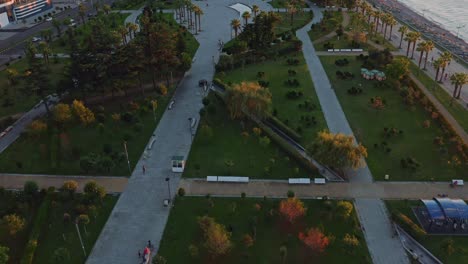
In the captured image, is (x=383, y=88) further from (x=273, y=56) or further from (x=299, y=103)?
(x=273, y=56)

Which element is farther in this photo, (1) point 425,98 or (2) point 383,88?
(2) point 383,88

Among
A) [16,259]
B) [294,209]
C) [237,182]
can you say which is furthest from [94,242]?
[294,209]

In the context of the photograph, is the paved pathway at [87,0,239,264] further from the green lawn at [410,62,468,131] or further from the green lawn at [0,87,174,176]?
the green lawn at [410,62,468,131]

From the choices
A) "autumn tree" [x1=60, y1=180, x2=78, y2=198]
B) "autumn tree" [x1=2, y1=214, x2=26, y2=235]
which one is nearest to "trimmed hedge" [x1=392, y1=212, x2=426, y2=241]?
"autumn tree" [x1=60, y1=180, x2=78, y2=198]

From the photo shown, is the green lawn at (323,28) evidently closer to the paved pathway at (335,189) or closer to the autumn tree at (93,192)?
the paved pathway at (335,189)

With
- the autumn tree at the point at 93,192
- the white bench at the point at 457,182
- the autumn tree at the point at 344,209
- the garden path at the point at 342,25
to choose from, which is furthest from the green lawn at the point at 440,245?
the garden path at the point at 342,25

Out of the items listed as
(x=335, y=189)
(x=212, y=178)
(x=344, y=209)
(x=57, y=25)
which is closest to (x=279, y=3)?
(x=57, y=25)
